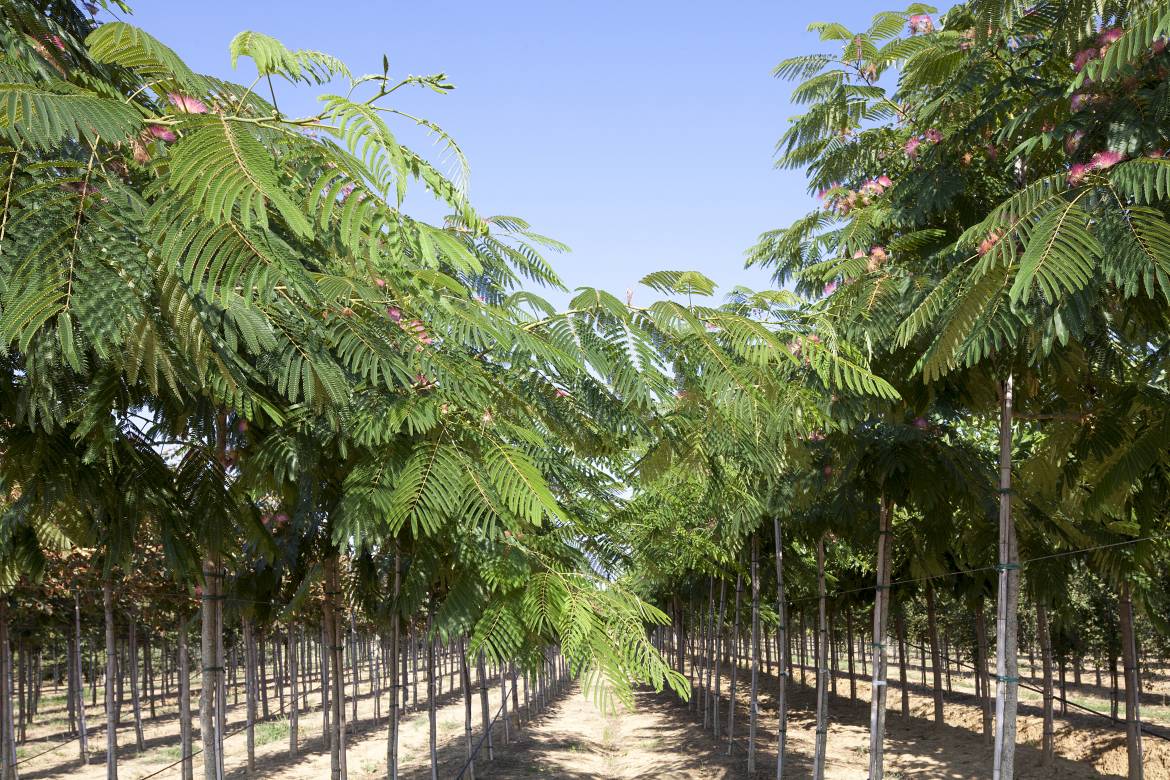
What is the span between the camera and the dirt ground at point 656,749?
16.0m

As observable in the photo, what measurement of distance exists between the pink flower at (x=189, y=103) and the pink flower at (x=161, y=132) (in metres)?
0.08

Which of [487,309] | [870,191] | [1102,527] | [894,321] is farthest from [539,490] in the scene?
[1102,527]

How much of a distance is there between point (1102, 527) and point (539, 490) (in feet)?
27.9

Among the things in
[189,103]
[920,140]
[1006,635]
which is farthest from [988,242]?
[189,103]

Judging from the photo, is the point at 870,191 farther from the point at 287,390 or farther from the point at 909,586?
the point at 909,586

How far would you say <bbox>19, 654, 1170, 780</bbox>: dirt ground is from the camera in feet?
52.4

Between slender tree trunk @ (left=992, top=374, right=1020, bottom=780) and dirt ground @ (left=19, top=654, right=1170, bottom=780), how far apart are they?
25.9 ft

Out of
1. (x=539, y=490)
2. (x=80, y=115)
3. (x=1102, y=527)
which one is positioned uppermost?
(x=80, y=115)

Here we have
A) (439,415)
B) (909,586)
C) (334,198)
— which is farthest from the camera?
(909,586)

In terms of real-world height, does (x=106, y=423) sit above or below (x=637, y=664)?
above

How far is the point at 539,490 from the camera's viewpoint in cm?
307

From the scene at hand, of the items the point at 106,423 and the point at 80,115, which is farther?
the point at 106,423

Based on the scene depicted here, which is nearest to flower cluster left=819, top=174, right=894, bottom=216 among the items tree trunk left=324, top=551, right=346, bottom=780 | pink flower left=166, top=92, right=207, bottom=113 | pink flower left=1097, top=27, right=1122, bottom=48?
pink flower left=1097, top=27, right=1122, bottom=48

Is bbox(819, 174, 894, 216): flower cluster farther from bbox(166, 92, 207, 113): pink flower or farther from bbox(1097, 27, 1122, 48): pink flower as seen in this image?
bbox(166, 92, 207, 113): pink flower
